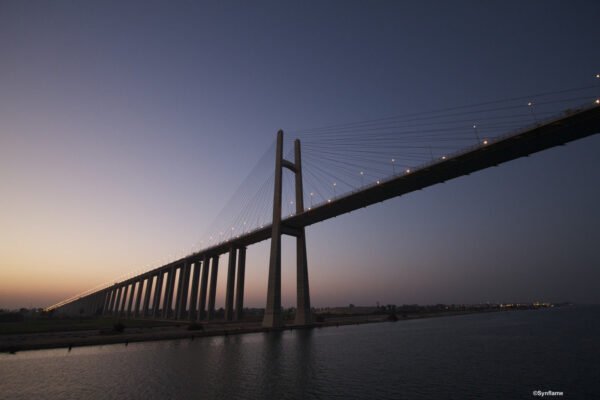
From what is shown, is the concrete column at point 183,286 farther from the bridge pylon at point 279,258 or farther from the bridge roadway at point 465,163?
the bridge pylon at point 279,258

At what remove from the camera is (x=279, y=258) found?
51.0 metres

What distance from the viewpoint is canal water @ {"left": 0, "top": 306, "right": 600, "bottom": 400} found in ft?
55.1

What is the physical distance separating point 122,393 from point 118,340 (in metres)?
20.9

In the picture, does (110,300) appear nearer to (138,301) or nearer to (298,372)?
(138,301)

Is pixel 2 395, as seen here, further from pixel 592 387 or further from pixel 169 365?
pixel 592 387

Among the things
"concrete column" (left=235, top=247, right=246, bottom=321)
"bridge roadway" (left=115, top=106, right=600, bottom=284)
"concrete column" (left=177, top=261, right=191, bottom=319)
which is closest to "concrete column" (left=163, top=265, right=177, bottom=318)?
"concrete column" (left=177, top=261, right=191, bottom=319)

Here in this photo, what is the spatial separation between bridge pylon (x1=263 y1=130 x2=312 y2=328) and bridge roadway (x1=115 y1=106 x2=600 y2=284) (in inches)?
104

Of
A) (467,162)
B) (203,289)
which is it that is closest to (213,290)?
(203,289)

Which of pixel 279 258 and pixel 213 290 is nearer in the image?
pixel 279 258

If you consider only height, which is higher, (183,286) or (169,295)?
(183,286)

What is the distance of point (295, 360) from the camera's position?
2550 centimetres

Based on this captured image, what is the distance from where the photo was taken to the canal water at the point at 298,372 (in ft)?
55.1

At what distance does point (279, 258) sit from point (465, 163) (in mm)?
28336

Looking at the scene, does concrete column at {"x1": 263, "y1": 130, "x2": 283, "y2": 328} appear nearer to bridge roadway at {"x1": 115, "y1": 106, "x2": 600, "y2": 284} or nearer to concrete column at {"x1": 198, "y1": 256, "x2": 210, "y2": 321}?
bridge roadway at {"x1": 115, "y1": 106, "x2": 600, "y2": 284}
